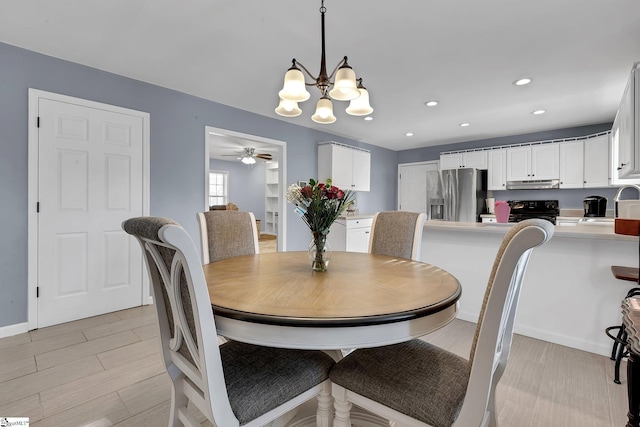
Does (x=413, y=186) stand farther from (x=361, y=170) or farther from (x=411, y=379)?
(x=411, y=379)

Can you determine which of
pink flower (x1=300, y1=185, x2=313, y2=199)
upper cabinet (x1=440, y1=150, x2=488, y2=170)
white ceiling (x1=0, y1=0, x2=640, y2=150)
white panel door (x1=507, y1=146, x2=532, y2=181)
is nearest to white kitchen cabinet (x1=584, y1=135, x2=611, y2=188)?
white panel door (x1=507, y1=146, x2=532, y2=181)

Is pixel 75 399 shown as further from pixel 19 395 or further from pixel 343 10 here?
pixel 343 10

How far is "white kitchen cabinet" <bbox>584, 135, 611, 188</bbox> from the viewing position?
4273 millimetres

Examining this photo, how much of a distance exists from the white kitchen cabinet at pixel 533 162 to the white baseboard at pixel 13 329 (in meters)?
6.55

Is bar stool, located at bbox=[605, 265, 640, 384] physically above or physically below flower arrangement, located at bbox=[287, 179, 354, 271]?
below

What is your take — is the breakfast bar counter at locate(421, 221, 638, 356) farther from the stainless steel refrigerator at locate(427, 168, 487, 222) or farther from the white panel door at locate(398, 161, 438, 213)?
the white panel door at locate(398, 161, 438, 213)

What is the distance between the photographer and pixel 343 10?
78.1 inches

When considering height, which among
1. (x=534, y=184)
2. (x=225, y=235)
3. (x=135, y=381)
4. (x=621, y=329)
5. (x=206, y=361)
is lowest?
(x=135, y=381)

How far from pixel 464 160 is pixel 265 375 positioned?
5.71 metres

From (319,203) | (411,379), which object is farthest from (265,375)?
(319,203)

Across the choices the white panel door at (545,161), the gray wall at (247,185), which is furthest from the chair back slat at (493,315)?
the gray wall at (247,185)

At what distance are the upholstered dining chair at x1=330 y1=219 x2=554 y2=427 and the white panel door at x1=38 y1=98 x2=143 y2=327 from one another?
2855mm

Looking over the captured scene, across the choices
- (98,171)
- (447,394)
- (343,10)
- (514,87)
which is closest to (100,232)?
(98,171)

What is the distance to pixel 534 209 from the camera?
16.5ft
